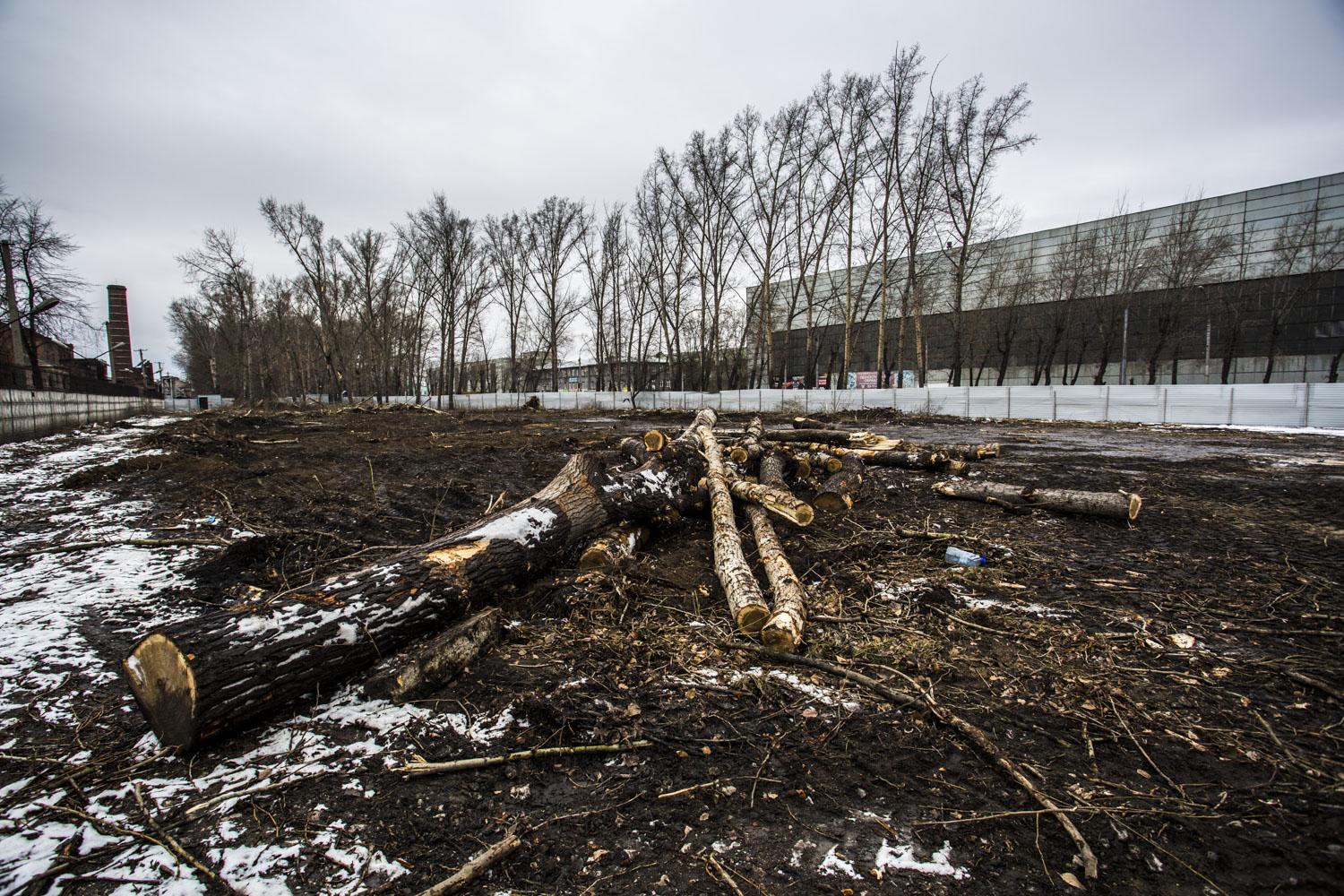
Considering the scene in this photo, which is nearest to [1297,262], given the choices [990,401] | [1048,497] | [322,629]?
[990,401]

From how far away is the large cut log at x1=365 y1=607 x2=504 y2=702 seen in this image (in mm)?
2562

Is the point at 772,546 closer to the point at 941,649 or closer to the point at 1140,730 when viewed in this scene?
the point at 941,649

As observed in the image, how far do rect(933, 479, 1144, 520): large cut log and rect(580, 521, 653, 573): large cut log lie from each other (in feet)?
12.1

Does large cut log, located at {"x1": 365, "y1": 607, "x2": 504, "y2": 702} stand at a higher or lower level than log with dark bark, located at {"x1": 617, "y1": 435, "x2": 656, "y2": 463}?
lower

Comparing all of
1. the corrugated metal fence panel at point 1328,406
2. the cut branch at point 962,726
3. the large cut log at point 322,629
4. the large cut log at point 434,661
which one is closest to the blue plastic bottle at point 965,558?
the cut branch at point 962,726

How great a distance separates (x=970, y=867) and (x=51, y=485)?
→ 10.4 meters

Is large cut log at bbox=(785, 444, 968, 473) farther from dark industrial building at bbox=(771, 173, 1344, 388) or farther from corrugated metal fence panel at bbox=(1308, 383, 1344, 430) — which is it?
dark industrial building at bbox=(771, 173, 1344, 388)

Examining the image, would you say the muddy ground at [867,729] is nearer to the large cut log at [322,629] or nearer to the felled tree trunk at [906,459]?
the large cut log at [322,629]

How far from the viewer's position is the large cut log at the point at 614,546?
4047 mm

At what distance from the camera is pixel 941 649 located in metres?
2.95

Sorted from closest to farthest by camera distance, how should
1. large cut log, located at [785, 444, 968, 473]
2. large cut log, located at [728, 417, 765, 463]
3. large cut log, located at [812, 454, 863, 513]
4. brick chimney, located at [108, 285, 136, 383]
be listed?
large cut log, located at [812, 454, 863, 513]
large cut log, located at [728, 417, 765, 463]
large cut log, located at [785, 444, 968, 473]
brick chimney, located at [108, 285, 136, 383]

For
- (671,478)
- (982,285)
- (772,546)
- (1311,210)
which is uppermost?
(1311,210)

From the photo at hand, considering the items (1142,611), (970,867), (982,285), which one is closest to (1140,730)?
(970,867)

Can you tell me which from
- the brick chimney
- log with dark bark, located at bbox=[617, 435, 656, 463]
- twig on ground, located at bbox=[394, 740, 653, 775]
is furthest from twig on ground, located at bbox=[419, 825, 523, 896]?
the brick chimney
